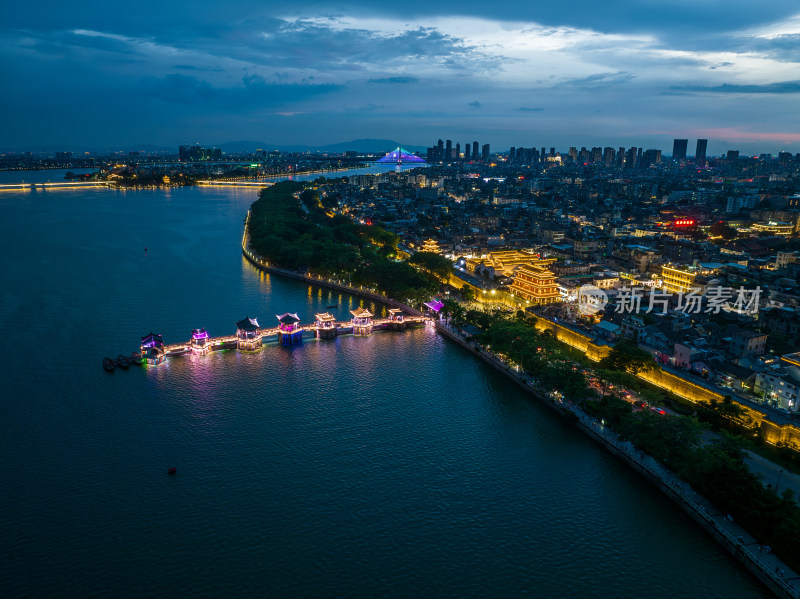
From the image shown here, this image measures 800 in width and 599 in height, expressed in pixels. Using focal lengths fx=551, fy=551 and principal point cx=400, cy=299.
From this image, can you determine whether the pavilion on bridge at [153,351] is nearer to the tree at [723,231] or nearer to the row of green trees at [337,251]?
the row of green trees at [337,251]

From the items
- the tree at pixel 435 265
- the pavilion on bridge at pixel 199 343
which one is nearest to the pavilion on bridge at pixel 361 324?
the pavilion on bridge at pixel 199 343

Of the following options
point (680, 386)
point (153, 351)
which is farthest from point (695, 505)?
point (153, 351)

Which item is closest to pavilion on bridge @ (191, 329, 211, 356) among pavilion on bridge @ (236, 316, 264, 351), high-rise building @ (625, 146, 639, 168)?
pavilion on bridge @ (236, 316, 264, 351)

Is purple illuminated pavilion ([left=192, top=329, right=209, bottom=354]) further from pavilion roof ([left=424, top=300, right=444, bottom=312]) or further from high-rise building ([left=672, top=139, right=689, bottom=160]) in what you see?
high-rise building ([left=672, top=139, right=689, bottom=160])

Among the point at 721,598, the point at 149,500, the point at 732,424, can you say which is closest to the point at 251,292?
the point at 149,500

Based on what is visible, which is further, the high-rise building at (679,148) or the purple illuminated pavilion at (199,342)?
the high-rise building at (679,148)

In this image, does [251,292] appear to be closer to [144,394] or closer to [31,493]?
[144,394]
